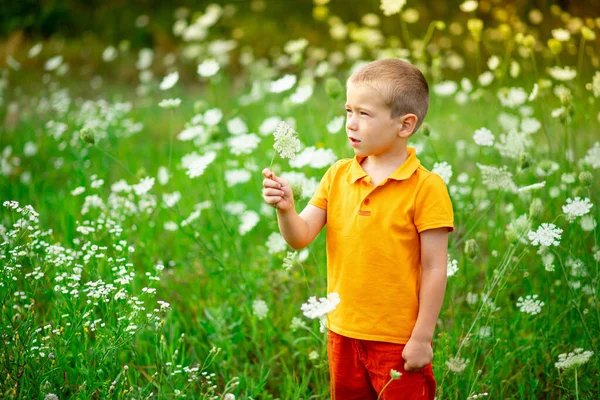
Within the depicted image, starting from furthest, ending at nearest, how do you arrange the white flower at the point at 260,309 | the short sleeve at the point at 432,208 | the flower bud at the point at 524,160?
the white flower at the point at 260,309
the flower bud at the point at 524,160
the short sleeve at the point at 432,208

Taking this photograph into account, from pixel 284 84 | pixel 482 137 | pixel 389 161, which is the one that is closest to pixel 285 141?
pixel 389 161

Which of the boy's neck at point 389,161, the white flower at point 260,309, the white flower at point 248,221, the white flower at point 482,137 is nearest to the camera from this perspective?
the boy's neck at point 389,161

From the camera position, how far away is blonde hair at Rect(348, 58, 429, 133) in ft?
5.07

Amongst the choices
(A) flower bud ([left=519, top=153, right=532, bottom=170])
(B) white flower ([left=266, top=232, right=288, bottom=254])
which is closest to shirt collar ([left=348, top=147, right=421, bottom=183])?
(A) flower bud ([left=519, top=153, right=532, bottom=170])

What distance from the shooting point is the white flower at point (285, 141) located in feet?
5.19

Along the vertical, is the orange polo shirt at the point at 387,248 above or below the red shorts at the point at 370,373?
above

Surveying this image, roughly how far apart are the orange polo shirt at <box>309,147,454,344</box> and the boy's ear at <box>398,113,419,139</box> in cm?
8

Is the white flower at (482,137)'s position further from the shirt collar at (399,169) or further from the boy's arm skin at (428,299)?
the boy's arm skin at (428,299)

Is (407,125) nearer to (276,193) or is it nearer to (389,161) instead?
(389,161)

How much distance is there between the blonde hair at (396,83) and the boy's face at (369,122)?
15 millimetres

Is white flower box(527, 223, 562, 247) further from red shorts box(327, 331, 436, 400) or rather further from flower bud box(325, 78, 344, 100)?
flower bud box(325, 78, 344, 100)

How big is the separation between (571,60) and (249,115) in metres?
3.36

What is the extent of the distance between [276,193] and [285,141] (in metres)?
0.15

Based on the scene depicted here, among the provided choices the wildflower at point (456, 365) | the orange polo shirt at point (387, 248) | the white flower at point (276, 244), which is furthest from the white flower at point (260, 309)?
the wildflower at point (456, 365)
